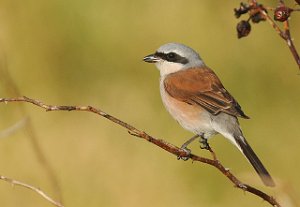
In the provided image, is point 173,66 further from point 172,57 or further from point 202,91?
point 202,91

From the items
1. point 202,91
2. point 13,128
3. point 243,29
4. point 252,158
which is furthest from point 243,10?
point 202,91

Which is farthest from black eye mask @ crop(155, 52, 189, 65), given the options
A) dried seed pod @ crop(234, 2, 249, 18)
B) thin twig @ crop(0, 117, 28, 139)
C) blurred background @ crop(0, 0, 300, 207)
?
dried seed pod @ crop(234, 2, 249, 18)

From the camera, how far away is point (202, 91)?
15.3 ft

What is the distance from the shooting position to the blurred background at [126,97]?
634cm

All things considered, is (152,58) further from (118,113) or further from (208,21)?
(208,21)

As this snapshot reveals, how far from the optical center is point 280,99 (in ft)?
24.8

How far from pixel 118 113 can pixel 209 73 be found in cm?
254

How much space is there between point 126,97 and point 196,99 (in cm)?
298

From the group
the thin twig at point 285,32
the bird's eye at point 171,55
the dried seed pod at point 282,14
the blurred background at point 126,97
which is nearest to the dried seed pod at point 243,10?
the thin twig at point 285,32

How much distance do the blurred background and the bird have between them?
1231 millimetres

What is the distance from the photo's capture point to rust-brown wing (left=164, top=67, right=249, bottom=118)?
4.48m

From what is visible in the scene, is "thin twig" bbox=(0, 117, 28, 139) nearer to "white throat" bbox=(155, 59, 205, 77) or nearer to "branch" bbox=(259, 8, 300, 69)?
"branch" bbox=(259, 8, 300, 69)

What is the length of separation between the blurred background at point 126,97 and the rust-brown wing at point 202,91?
1246 millimetres

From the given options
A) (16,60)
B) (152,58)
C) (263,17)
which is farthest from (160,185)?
(263,17)
